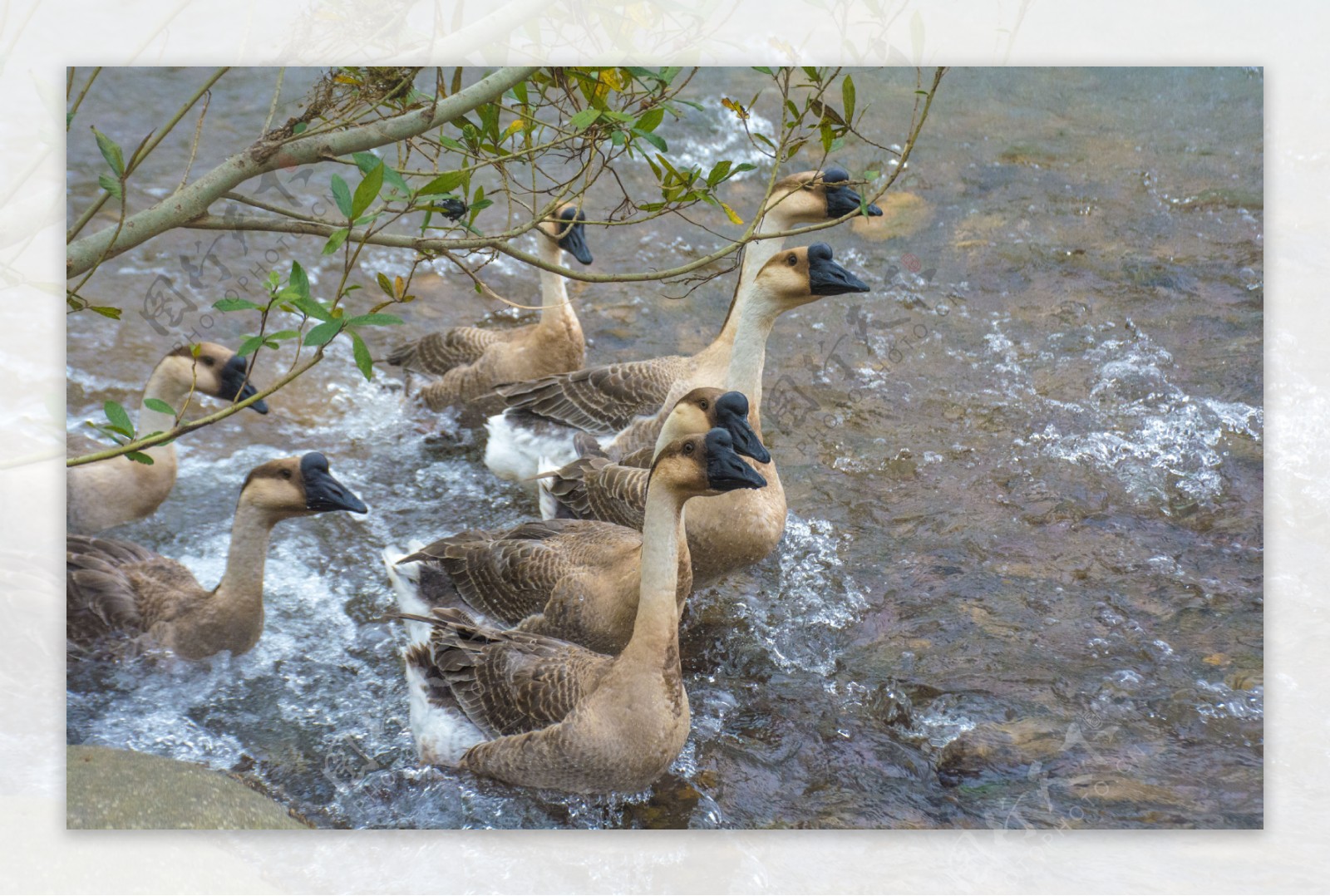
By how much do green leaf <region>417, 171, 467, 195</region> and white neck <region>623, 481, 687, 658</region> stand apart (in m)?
0.96

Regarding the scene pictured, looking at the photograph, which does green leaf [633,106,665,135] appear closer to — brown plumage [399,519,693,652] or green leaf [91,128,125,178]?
green leaf [91,128,125,178]

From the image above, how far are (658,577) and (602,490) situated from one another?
0.98 meters

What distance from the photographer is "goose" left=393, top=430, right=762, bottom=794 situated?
3.01 meters

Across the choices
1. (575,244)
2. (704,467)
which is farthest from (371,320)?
(575,244)

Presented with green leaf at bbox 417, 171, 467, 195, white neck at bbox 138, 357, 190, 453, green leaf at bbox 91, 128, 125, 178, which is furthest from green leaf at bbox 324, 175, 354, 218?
white neck at bbox 138, 357, 190, 453

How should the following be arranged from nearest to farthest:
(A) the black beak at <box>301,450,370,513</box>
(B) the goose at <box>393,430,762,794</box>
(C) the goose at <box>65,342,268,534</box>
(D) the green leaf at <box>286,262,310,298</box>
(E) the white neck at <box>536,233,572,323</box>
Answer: (D) the green leaf at <box>286,262,310,298</box>
(B) the goose at <box>393,430,762,794</box>
(A) the black beak at <box>301,450,370,513</box>
(C) the goose at <box>65,342,268,534</box>
(E) the white neck at <box>536,233,572,323</box>

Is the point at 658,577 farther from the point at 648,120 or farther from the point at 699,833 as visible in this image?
the point at 648,120

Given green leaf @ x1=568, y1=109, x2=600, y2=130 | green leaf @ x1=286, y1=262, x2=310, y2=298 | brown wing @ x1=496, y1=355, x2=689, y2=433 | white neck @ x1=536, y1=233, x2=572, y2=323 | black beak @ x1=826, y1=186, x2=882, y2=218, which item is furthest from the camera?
white neck @ x1=536, y1=233, x2=572, y2=323

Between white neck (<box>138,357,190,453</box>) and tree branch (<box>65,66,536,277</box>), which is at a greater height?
tree branch (<box>65,66,536,277</box>)

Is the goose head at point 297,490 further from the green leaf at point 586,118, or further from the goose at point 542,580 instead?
the green leaf at point 586,118

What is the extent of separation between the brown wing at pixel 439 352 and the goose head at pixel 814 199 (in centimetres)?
123

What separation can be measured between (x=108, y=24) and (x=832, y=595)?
8.95 feet

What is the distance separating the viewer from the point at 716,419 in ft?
11.1

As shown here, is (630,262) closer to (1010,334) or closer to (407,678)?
(1010,334)
